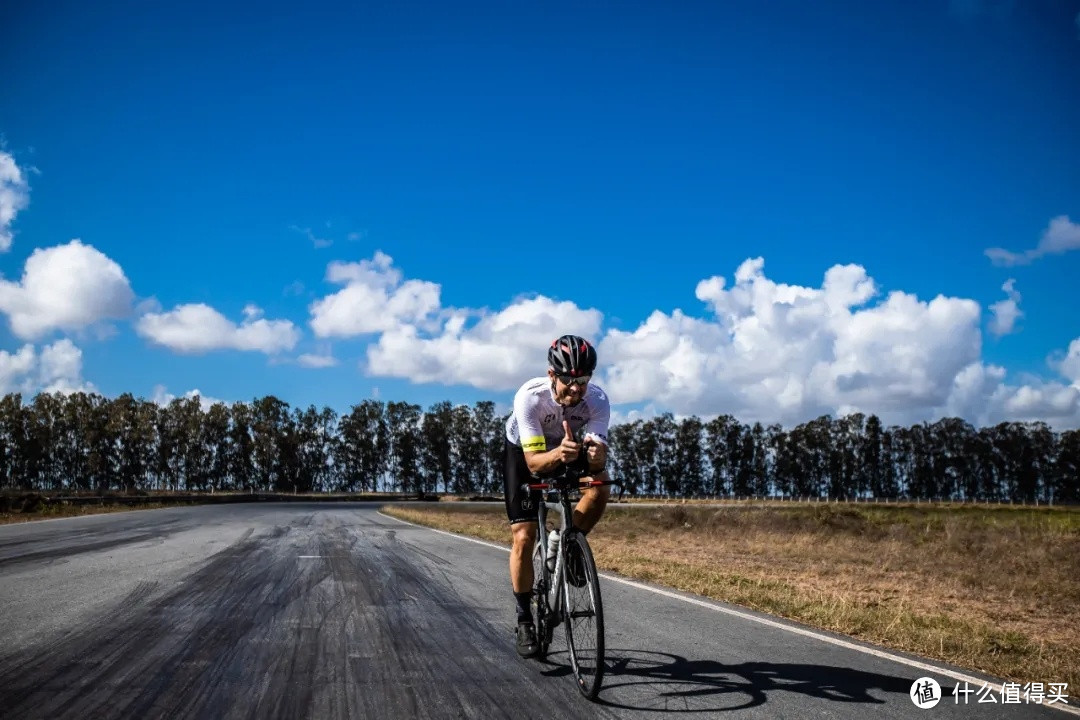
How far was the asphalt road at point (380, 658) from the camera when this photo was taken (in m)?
3.96

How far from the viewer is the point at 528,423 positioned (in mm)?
4820

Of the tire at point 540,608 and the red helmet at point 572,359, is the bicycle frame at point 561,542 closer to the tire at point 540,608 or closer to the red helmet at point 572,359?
the tire at point 540,608

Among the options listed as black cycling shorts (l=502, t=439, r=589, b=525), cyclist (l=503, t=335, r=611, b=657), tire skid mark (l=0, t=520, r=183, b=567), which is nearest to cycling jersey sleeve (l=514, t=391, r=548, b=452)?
cyclist (l=503, t=335, r=611, b=657)

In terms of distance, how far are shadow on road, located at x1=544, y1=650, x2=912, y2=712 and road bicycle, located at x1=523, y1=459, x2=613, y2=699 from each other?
193mm

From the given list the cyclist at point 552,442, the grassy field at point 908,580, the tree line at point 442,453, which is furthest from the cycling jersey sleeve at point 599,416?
the tree line at point 442,453

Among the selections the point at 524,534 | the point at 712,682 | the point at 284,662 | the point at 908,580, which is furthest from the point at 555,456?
the point at 908,580

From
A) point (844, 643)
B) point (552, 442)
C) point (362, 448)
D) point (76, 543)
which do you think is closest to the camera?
point (552, 442)

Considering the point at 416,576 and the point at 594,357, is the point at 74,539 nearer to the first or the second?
the point at 416,576

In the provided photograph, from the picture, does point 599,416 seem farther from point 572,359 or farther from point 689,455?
point 689,455

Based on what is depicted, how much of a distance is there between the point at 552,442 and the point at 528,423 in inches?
17.5

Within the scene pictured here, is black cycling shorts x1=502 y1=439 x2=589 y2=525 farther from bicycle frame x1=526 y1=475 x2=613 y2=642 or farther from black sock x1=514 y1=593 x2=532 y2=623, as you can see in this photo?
black sock x1=514 y1=593 x2=532 y2=623

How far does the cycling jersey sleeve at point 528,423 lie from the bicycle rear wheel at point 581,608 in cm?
64

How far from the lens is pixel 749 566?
14.5 m

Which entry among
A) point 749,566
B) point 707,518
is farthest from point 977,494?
point 749,566
